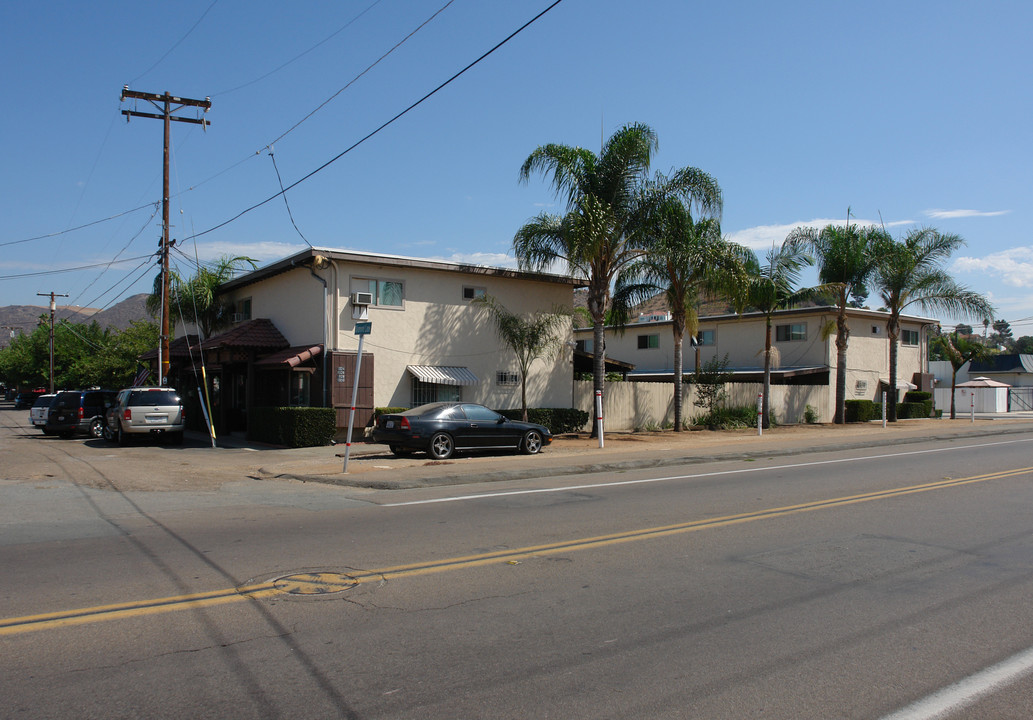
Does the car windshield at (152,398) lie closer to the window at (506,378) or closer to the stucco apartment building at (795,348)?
the window at (506,378)

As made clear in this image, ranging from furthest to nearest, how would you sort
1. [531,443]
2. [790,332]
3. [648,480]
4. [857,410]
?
[790,332] → [857,410] → [531,443] → [648,480]

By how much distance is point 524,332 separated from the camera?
981 inches

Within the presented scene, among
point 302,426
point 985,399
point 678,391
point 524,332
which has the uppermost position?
point 524,332

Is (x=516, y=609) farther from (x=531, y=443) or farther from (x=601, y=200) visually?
(x=601, y=200)

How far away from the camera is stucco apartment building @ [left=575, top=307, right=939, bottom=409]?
39000 mm

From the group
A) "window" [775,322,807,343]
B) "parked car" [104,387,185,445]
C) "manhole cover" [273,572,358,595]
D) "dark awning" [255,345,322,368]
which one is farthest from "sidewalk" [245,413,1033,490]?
"window" [775,322,807,343]

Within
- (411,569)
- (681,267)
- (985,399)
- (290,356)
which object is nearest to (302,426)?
(290,356)

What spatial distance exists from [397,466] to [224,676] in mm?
11825

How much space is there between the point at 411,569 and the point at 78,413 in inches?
943

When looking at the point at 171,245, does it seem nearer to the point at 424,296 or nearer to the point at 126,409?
the point at 126,409

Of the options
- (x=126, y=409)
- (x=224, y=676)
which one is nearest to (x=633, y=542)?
(x=224, y=676)

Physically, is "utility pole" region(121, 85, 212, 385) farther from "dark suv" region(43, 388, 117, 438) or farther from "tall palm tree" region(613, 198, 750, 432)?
"tall palm tree" region(613, 198, 750, 432)

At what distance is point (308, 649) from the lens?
4.93m

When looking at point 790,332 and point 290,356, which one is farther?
point 790,332
